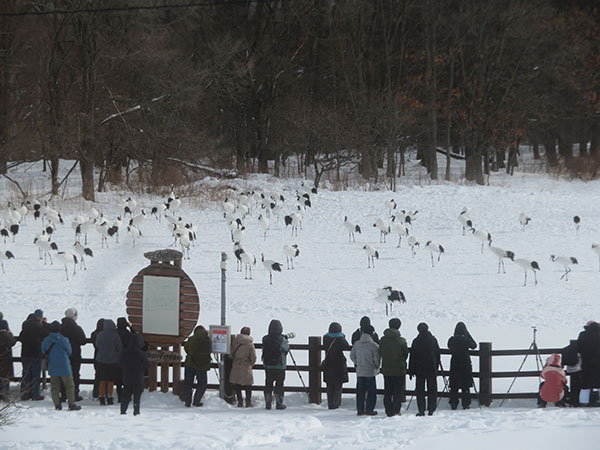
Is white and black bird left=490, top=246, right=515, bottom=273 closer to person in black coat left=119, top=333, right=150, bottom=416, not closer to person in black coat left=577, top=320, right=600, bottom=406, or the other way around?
person in black coat left=577, top=320, right=600, bottom=406

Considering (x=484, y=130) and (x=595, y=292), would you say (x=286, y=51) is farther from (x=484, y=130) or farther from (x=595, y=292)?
(x=595, y=292)

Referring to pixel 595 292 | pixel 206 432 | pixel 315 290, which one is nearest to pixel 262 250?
pixel 315 290

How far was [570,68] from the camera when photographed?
49.1 m

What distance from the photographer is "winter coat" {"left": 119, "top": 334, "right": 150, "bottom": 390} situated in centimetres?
1214

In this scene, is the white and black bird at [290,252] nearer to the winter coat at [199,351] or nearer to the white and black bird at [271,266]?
the white and black bird at [271,266]

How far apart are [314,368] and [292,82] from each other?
43059 mm

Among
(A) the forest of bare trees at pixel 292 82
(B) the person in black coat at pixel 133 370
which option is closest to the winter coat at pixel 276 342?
(B) the person in black coat at pixel 133 370

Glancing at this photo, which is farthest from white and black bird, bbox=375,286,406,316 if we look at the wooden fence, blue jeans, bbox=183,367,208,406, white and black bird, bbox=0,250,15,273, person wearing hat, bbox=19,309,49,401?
white and black bird, bbox=0,250,15,273

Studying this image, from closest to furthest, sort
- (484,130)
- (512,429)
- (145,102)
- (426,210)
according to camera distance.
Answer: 1. (512,429)
2. (426,210)
3. (145,102)
4. (484,130)

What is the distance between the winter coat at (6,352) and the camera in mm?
12883

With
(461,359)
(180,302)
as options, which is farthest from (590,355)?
(180,302)

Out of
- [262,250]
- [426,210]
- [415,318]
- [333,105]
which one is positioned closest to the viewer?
[415,318]

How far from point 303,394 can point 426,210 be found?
19683mm

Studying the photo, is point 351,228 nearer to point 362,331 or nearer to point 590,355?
point 362,331
